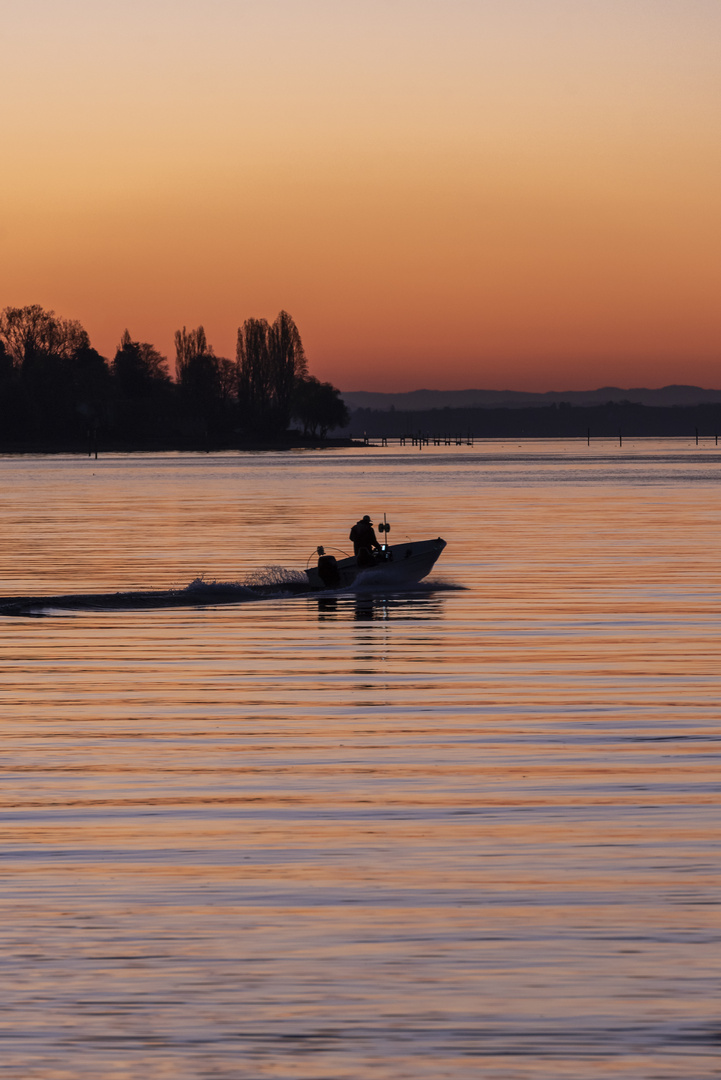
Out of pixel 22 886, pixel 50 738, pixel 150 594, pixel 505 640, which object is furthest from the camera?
pixel 150 594

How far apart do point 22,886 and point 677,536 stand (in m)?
50.4

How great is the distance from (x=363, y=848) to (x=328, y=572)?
25609mm

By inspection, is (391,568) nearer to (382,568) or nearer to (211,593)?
(382,568)

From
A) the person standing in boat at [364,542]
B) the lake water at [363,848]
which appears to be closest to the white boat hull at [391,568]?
the person standing in boat at [364,542]

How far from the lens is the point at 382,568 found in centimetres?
3919

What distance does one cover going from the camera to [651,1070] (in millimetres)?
7848

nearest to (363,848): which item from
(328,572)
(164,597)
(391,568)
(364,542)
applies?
(164,597)

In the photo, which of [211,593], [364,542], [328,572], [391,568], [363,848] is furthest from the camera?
[391,568]

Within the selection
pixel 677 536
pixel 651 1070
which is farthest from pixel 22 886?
pixel 677 536

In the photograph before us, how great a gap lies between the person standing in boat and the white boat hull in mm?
230

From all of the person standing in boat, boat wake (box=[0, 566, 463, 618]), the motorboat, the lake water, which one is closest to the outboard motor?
the motorboat

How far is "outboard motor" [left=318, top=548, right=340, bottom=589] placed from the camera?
38062 millimetres

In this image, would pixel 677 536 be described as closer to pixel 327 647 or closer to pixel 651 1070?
pixel 327 647

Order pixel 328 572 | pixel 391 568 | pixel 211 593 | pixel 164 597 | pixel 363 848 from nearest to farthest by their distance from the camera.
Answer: pixel 363 848, pixel 164 597, pixel 211 593, pixel 328 572, pixel 391 568
